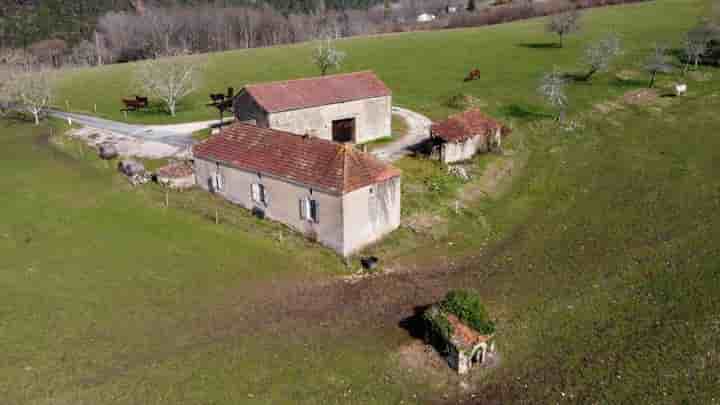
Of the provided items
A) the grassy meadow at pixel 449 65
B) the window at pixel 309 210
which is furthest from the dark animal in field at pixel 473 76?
the window at pixel 309 210

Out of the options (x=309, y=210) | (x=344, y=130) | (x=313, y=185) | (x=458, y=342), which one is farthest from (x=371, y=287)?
(x=344, y=130)

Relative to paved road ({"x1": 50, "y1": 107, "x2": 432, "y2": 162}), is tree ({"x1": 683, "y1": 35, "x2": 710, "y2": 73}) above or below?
above

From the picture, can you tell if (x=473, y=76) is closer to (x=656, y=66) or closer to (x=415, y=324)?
(x=656, y=66)

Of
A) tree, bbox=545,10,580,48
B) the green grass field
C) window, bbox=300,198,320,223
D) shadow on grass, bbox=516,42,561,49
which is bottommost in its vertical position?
the green grass field

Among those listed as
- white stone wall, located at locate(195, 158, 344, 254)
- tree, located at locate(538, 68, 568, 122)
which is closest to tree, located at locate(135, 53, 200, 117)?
white stone wall, located at locate(195, 158, 344, 254)

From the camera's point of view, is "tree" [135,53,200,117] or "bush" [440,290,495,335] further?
"tree" [135,53,200,117]

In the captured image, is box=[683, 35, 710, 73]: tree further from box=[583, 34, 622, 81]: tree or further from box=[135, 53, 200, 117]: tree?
box=[135, 53, 200, 117]: tree

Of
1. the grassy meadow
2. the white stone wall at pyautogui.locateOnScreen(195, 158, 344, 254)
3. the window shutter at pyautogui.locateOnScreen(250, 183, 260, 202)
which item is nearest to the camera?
the white stone wall at pyautogui.locateOnScreen(195, 158, 344, 254)

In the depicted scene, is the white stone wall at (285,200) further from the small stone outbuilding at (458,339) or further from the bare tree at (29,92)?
the bare tree at (29,92)
